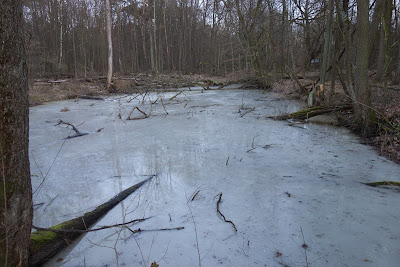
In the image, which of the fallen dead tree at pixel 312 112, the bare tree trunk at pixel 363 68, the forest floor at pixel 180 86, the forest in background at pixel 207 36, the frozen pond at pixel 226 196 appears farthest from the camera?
the forest in background at pixel 207 36

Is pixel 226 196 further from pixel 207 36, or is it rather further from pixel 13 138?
pixel 207 36

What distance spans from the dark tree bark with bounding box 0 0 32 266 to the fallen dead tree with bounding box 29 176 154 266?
36cm

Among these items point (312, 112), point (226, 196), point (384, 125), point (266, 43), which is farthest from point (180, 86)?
point (226, 196)

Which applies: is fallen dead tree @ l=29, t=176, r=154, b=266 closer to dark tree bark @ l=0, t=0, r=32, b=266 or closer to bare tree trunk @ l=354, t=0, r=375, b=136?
dark tree bark @ l=0, t=0, r=32, b=266

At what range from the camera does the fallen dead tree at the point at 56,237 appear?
2481 millimetres

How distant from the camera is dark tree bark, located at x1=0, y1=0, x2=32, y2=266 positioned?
5.98 ft

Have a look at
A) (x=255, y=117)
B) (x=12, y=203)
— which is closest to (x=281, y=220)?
(x=12, y=203)

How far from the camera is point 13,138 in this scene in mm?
1907

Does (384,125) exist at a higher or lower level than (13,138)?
lower

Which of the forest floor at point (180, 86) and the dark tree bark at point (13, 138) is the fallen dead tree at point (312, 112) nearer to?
the forest floor at point (180, 86)

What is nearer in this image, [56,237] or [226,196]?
[56,237]

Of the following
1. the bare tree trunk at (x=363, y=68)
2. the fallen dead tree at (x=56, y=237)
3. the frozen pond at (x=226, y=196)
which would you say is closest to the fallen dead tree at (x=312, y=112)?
the frozen pond at (x=226, y=196)

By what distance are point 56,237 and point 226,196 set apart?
198 cm

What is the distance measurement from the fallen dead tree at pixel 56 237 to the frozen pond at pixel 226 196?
0.11 meters
